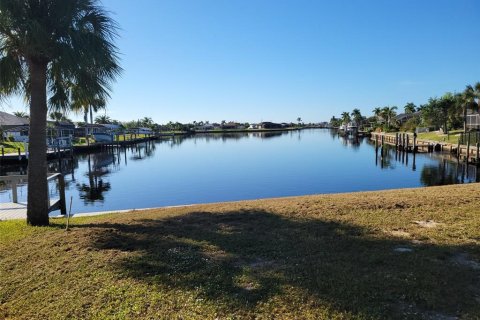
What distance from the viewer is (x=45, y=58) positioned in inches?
360

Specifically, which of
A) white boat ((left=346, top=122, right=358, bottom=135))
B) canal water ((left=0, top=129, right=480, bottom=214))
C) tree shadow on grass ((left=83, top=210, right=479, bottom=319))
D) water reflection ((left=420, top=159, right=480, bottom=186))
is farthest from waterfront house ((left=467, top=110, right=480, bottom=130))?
tree shadow on grass ((left=83, top=210, right=479, bottom=319))

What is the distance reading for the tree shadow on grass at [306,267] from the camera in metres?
4.28

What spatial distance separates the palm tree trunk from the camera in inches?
363

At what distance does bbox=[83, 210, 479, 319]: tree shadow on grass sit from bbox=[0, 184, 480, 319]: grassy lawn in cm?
2

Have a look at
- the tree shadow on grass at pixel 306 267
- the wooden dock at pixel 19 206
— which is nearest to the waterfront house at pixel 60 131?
the wooden dock at pixel 19 206

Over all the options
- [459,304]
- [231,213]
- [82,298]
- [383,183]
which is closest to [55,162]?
[383,183]

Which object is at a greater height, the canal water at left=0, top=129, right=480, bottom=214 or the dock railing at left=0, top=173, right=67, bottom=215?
the dock railing at left=0, top=173, right=67, bottom=215

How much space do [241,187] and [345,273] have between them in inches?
907

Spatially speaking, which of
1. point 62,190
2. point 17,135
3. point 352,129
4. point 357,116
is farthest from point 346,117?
point 62,190

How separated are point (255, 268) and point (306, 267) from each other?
2.56 feet

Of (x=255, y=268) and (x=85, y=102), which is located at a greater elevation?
(x=85, y=102)

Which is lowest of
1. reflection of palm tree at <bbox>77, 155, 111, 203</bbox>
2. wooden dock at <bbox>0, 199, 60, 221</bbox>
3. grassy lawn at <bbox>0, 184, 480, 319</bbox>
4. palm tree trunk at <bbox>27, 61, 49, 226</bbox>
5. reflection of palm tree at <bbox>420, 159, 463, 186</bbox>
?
reflection of palm tree at <bbox>77, 155, 111, 203</bbox>

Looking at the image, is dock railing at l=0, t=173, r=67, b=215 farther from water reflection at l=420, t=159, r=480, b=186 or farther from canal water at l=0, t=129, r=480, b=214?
water reflection at l=420, t=159, r=480, b=186

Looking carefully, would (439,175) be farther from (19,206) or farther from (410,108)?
(410,108)
